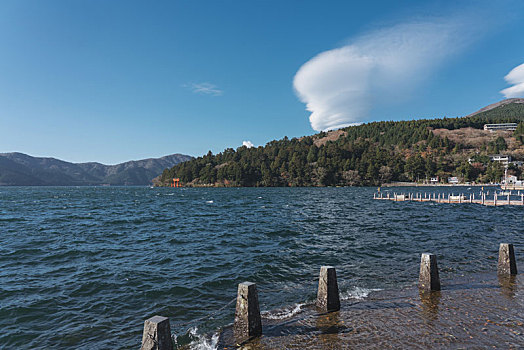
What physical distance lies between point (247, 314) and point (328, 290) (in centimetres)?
307

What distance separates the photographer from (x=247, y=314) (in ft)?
25.5

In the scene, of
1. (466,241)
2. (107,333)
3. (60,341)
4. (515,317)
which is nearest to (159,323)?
(107,333)

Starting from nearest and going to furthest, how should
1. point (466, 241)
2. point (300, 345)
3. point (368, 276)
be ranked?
point (300, 345), point (368, 276), point (466, 241)

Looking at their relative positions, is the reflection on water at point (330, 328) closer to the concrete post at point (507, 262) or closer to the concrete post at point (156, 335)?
the concrete post at point (156, 335)

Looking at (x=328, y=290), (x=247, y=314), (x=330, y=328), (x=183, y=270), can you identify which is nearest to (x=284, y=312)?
(x=328, y=290)

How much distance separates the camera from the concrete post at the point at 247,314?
25.3 ft

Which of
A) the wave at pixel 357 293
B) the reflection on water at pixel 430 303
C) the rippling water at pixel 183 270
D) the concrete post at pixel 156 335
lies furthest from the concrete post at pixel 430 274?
the concrete post at pixel 156 335

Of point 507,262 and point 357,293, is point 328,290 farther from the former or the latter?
point 507,262

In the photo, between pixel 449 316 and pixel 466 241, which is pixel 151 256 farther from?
pixel 466 241

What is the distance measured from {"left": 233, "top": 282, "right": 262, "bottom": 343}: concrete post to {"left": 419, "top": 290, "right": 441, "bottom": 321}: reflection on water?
5.26 meters

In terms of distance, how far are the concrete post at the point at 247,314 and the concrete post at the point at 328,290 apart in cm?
256

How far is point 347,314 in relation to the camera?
9.28 meters

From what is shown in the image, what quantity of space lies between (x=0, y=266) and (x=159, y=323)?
19.3 meters

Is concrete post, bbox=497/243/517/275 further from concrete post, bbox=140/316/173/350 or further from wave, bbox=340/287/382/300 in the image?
concrete post, bbox=140/316/173/350
